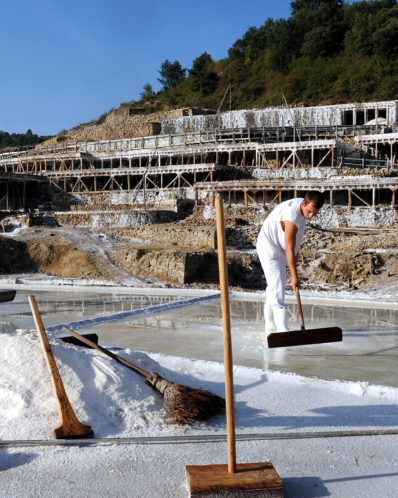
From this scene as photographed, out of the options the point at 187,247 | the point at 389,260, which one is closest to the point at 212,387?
the point at 389,260

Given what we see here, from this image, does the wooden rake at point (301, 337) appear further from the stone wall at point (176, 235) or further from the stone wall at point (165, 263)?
the stone wall at point (176, 235)

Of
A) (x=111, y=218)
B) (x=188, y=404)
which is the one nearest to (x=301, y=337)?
(x=188, y=404)

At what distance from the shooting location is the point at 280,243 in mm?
5605

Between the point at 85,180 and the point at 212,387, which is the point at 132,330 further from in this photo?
the point at 85,180

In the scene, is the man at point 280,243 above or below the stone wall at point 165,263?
above

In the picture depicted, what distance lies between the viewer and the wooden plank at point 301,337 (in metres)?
4.32

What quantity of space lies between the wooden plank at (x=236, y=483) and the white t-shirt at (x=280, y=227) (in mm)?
3165

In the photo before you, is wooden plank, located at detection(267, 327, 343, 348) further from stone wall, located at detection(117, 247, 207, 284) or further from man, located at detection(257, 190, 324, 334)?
stone wall, located at detection(117, 247, 207, 284)

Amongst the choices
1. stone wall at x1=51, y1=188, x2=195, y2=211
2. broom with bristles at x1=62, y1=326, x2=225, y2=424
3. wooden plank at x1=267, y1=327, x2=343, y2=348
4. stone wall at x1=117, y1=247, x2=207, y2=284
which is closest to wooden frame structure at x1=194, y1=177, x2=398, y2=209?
stone wall at x1=51, y1=188, x2=195, y2=211

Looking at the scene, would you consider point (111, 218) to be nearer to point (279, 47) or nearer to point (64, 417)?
point (64, 417)

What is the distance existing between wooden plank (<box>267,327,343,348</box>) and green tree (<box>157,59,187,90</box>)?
7916cm

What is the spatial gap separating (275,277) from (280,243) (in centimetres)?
38

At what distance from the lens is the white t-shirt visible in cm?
528

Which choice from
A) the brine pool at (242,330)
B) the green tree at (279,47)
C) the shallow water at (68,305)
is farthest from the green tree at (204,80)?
the brine pool at (242,330)
